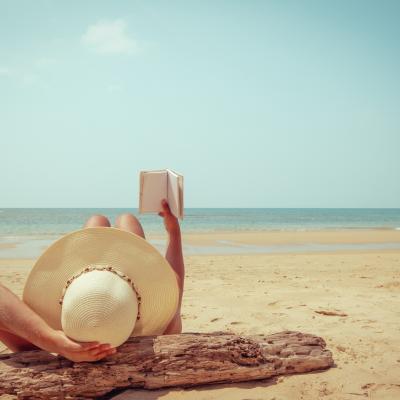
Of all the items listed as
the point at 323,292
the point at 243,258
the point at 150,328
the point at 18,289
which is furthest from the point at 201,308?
the point at 243,258

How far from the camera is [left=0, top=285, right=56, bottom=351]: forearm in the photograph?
221cm

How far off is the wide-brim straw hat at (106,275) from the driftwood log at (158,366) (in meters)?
0.24

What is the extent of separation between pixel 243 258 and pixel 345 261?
8.68 ft

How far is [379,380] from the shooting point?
2654 mm

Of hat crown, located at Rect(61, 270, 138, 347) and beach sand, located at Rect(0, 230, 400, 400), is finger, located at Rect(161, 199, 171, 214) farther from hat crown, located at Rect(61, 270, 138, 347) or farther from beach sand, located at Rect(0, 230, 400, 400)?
beach sand, located at Rect(0, 230, 400, 400)

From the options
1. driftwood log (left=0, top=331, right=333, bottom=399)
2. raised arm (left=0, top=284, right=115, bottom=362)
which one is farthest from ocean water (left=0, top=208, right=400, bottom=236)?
raised arm (left=0, top=284, right=115, bottom=362)

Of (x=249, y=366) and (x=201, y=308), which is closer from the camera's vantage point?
(x=249, y=366)

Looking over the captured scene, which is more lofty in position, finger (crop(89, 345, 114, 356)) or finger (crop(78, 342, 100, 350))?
finger (crop(78, 342, 100, 350))

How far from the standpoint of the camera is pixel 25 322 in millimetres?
2211

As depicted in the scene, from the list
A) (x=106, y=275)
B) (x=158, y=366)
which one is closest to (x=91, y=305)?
(x=106, y=275)

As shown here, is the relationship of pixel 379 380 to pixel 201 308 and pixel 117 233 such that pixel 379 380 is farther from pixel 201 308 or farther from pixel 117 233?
pixel 201 308

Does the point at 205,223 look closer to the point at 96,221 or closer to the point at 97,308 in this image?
the point at 96,221

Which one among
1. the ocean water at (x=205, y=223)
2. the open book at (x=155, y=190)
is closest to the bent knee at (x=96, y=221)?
the open book at (x=155, y=190)

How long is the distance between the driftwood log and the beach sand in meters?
0.07
